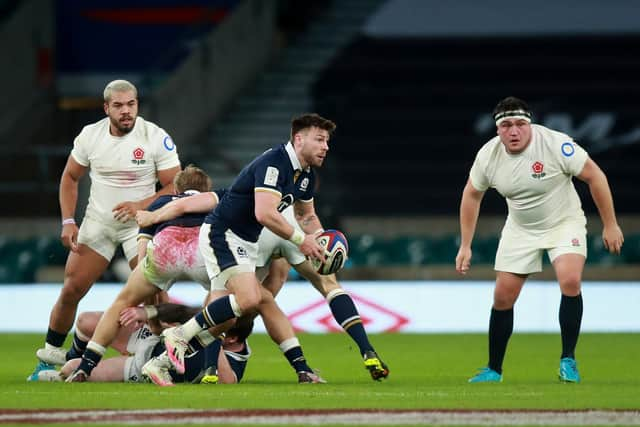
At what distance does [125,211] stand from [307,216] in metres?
1.45

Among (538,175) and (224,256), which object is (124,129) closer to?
(224,256)

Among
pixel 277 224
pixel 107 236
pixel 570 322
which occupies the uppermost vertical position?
pixel 277 224

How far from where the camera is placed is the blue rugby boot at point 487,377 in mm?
9473

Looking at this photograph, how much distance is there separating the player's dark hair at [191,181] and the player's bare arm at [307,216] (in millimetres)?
683

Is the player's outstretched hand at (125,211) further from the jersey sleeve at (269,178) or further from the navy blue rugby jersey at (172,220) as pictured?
the jersey sleeve at (269,178)

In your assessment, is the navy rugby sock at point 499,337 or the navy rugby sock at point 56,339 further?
the navy rugby sock at point 56,339

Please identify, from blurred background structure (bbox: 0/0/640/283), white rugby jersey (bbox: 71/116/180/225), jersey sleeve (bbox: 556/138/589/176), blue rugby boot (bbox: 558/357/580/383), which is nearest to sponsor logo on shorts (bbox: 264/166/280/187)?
white rugby jersey (bbox: 71/116/180/225)

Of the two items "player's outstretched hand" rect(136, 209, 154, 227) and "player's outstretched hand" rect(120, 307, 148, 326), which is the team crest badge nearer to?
"player's outstretched hand" rect(136, 209, 154, 227)

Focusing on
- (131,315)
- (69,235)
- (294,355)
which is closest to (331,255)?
(294,355)

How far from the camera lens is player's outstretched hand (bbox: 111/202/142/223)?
10.2 meters

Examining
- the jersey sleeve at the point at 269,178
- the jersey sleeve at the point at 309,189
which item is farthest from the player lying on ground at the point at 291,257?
the jersey sleeve at the point at 269,178

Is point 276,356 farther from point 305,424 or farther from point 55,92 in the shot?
point 55,92

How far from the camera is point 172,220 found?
954 cm

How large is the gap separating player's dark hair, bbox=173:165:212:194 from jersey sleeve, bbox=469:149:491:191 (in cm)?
181
